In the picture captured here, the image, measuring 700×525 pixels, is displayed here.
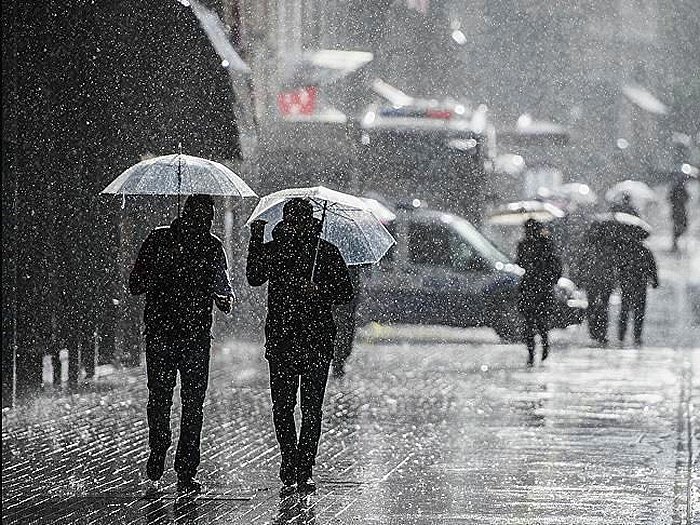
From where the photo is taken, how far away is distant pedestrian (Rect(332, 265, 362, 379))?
16.9 meters

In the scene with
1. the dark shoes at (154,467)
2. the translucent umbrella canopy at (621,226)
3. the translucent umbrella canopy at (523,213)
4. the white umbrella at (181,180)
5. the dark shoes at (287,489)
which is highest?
the white umbrella at (181,180)

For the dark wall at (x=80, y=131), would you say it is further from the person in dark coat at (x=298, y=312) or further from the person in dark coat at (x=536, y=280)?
the person in dark coat at (x=298, y=312)

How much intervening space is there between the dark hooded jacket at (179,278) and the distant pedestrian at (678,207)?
48.7 feet

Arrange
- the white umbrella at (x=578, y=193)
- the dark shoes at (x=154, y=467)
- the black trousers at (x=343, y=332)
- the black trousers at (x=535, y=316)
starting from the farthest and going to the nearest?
the white umbrella at (x=578, y=193), the black trousers at (x=535, y=316), the black trousers at (x=343, y=332), the dark shoes at (x=154, y=467)

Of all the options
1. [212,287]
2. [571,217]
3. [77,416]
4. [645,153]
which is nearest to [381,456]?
[212,287]

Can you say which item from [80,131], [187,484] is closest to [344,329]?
[80,131]

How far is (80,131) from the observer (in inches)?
665

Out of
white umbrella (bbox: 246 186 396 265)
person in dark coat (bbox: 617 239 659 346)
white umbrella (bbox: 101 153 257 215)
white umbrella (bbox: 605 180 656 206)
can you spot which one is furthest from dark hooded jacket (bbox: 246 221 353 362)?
white umbrella (bbox: 605 180 656 206)

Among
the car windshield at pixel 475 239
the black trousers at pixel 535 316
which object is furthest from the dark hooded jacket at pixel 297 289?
the car windshield at pixel 475 239

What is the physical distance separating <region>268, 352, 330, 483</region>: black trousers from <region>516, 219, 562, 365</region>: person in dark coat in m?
7.90

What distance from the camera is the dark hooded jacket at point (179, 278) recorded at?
10.1 metres

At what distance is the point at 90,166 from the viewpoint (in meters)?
16.9

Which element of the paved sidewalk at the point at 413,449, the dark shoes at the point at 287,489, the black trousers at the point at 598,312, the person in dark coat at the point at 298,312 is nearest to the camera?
the paved sidewalk at the point at 413,449

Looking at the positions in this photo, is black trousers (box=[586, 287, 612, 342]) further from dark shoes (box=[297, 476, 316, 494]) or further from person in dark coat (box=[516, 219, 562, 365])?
dark shoes (box=[297, 476, 316, 494])
